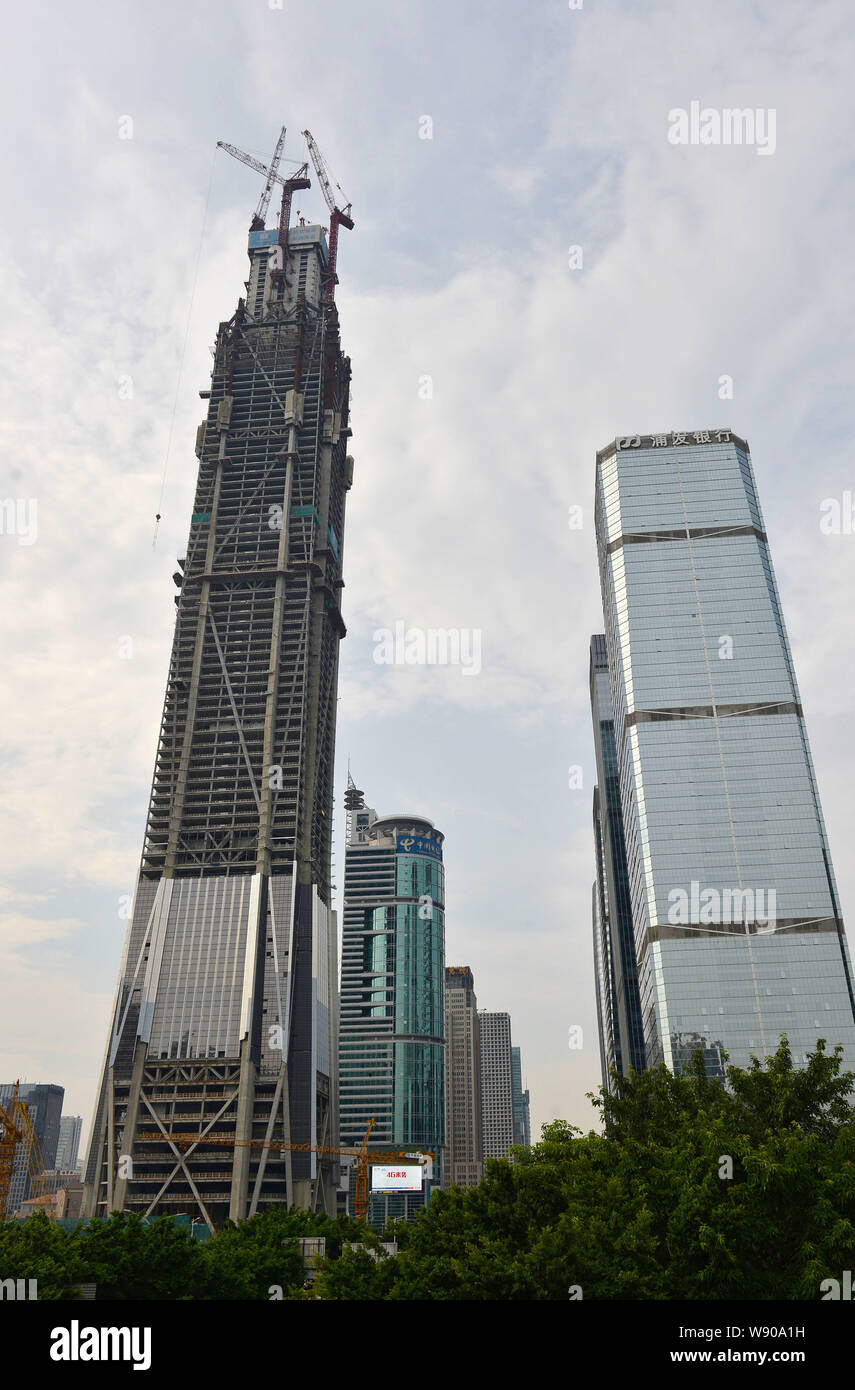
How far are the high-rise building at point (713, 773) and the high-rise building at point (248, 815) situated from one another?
158 ft

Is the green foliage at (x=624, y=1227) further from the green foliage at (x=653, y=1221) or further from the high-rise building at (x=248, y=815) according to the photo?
the high-rise building at (x=248, y=815)

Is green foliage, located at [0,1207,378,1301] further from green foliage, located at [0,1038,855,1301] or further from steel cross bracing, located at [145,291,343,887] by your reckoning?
steel cross bracing, located at [145,291,343,887]

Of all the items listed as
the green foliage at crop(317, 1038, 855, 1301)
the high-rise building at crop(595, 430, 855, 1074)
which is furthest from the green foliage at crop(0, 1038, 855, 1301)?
the high-rise building at crop(595, 430, 855, 1074)

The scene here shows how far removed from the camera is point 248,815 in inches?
5792

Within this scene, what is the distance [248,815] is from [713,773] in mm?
68061

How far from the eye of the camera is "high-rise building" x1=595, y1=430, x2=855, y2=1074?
430 feet

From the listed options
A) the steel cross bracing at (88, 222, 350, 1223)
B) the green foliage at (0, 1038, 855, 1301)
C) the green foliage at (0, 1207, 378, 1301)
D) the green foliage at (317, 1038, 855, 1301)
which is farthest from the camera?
the steel cross bracing at (88, 222, 350, 1223)

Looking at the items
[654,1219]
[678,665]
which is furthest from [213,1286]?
[678,665]

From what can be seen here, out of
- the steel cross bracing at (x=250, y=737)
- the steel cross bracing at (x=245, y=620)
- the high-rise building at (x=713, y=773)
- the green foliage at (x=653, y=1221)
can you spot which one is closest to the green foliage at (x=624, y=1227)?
the green foliage at (x=653, y=1221)

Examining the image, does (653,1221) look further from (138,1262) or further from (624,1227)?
(138,1262)

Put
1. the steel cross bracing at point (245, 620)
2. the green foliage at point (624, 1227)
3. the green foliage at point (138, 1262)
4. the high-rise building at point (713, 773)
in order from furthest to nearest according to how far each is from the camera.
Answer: the steel cross bracing at point (245, 620) → the high-rise building at point (713, 773) → the green foliage at point (138, 1262) → the green foliage at point (624, 1227)

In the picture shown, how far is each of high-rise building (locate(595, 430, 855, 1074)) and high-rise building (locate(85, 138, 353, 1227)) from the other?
158 feet

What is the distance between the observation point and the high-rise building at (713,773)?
430 ft

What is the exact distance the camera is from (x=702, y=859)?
13888 centimetres
